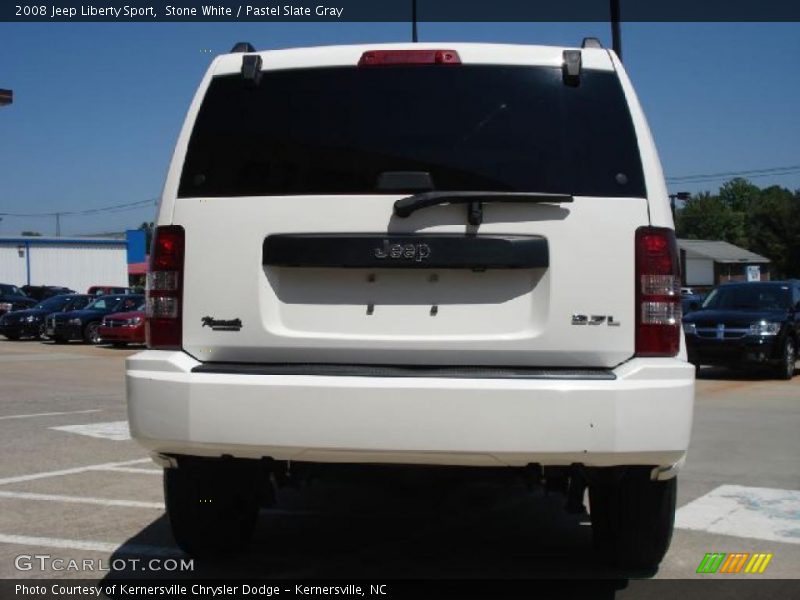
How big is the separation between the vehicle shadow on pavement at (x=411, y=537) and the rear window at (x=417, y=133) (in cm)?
129

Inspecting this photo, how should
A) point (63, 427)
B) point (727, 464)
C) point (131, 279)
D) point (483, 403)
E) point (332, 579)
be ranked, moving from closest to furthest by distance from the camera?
point (483, 403) → point (332, 579) → point (727, 464) → point (63, 427) → point (131, 279)

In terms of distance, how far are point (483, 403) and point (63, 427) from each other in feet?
25.3

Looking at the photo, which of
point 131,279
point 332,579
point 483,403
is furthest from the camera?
point 131,279

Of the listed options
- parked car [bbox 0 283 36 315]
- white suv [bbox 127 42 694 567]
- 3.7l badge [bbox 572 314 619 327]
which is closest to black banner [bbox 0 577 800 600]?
white suv [bbox 127 42 694 567]

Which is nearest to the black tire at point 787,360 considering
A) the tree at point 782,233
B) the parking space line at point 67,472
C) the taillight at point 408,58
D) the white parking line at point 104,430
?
the white parking line at point 104,430

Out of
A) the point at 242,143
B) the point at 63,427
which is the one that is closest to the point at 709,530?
the point at 242,143

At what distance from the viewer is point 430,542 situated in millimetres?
5344

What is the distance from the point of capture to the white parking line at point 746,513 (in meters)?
5.65

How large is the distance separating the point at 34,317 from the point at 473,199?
97.1 ft

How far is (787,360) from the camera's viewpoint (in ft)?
53.3

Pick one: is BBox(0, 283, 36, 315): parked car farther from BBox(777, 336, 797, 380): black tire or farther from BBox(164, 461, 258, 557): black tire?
BBox(164, 461, 258, 557): black tire

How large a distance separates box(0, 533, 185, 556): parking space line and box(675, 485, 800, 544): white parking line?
2950mm

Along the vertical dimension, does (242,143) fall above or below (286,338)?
above

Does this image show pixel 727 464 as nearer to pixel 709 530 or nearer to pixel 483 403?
pixel 709 530
